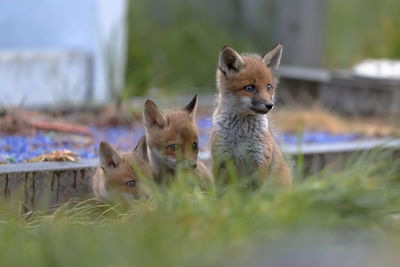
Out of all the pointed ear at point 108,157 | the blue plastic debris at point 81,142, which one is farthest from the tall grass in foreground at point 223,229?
the blue plastic debris at point 81,142

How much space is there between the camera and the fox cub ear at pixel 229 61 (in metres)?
5.70

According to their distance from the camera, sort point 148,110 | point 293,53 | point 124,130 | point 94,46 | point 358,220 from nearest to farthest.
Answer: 1. point 358,220
2. point 148,110
3. point 124,130
4. point 94,46
5. point 293,53

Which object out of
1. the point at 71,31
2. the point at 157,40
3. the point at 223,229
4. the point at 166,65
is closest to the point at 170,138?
the point at 223,229

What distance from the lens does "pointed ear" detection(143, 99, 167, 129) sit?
5.69 metres

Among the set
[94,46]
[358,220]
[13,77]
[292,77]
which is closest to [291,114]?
[292,77]

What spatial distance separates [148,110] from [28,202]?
1106 millimetres

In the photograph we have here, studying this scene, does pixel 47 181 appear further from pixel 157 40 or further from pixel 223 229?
pixel 157 40

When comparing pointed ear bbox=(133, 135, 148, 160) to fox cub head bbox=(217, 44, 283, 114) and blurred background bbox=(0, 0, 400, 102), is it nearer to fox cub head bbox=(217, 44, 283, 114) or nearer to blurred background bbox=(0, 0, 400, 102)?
fox cub head bbox=(217, 44, 283, 114)

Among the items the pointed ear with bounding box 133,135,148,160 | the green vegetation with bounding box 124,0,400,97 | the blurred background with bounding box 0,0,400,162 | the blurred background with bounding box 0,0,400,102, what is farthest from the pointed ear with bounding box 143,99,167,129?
the green vegetation with bounding box 124,0,400,97

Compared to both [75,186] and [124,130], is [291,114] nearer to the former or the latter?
[124,130]

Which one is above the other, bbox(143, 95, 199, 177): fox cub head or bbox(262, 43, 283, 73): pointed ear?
bbox(262, 43, 283, 73): pointed ear

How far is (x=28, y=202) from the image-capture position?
5961mm

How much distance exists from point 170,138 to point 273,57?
3.12 ft

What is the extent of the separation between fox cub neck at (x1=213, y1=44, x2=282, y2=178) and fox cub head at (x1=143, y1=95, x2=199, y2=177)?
26 centimetres
